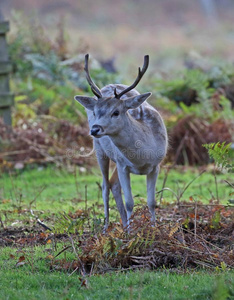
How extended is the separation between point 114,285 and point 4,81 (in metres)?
8.72

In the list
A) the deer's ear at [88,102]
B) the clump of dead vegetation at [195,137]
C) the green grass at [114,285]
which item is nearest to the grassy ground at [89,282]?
the green grass at [114,285]

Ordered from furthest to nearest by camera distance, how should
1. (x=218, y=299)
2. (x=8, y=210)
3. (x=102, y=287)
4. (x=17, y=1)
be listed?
1. (x=17, y=1)
2. (x=8, y=210)
3. (x=102, y=287)
4. (x=218, y=299)

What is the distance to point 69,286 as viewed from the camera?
18.6 ft

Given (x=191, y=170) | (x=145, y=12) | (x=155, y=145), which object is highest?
(x=145, y=12)

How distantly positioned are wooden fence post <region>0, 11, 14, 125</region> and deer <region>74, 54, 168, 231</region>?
5.13m

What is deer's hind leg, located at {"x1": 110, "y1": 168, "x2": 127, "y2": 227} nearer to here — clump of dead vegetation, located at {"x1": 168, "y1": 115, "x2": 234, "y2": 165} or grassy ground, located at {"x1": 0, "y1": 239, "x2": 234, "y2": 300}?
grassy ground, located at {"x1": 0, "y1": 239, "x2": 234, "y2": 300}

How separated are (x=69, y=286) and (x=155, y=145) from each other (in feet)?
8.62

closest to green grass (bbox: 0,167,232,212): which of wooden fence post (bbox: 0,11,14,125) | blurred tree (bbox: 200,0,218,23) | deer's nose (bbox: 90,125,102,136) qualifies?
wooden fence post (bbox: 0,11,14,125)

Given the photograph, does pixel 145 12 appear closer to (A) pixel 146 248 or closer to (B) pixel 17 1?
(B) pixel 17 1

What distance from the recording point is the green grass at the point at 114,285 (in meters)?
5.38

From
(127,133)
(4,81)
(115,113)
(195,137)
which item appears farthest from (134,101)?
(4,81)

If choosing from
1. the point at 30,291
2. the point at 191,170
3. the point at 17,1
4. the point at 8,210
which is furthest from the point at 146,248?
the point at 17,1

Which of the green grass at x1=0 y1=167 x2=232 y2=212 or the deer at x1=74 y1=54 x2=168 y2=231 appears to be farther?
the green grass at x1=0 y1=167 x2=232 y2=212

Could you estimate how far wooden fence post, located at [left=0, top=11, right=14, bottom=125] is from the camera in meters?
13.2
